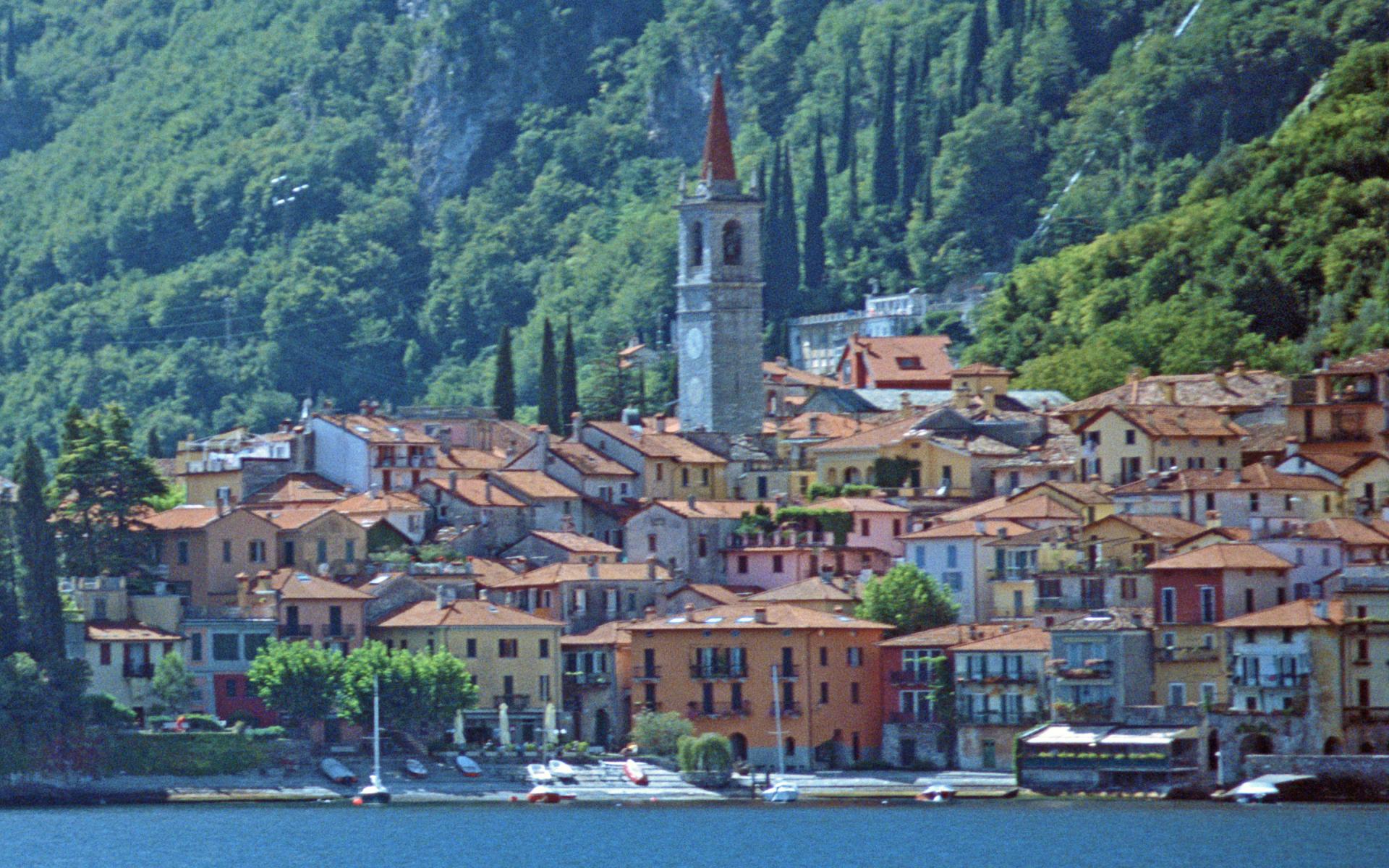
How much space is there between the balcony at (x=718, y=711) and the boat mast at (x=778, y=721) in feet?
2.64

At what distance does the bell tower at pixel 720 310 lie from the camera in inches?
5763

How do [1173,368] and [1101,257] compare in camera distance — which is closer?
[1173,368]

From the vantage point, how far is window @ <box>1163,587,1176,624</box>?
116 m

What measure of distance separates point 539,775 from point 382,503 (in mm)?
17453

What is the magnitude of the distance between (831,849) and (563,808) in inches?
515

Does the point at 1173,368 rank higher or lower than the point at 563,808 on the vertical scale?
higher

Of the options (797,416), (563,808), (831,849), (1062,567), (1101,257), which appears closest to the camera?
(831,849)

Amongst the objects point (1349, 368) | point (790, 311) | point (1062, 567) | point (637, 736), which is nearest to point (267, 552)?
point (637, 736)

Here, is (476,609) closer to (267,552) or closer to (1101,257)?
(267,552)

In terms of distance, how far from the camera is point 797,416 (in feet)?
501

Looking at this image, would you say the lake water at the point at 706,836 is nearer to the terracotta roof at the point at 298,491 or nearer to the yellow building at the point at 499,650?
the yellow building at the point at 499,650

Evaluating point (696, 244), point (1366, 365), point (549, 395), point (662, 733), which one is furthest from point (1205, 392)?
point (662, 733)

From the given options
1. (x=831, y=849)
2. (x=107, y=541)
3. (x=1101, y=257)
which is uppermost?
(x=1101, y=257)

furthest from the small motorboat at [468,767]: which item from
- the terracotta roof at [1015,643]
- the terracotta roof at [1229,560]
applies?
the terracotta roof at [1229,560]
